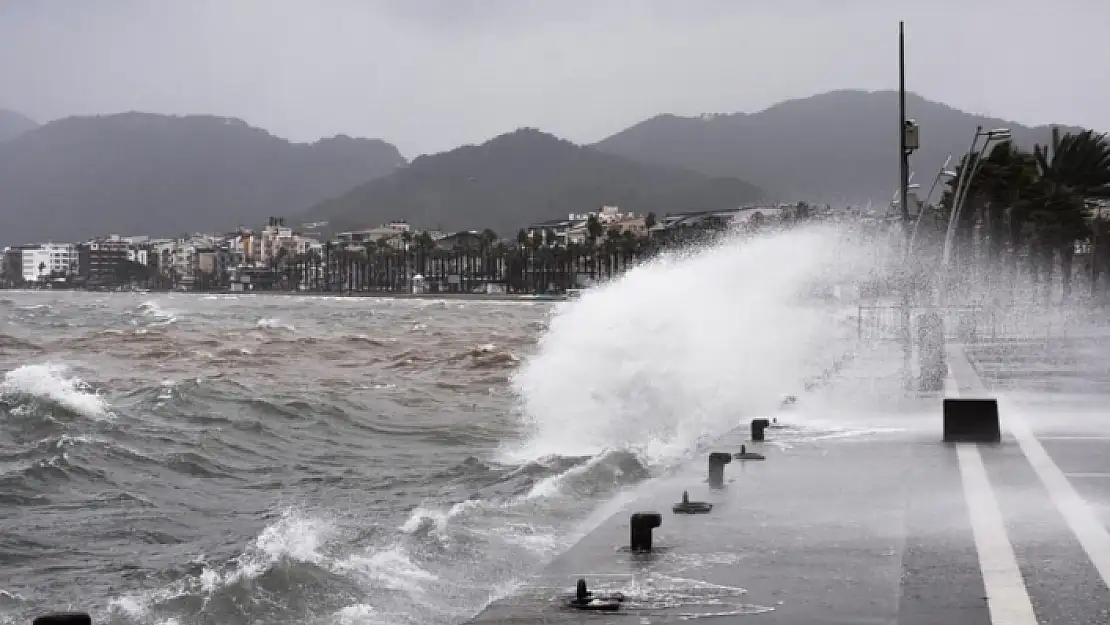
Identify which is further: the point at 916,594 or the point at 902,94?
the point at 902,94

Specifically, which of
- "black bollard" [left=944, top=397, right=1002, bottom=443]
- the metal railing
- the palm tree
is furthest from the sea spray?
the palm tree

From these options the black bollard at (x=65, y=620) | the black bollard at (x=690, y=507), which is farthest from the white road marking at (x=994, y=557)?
the black bollard at (x=65, y=620)

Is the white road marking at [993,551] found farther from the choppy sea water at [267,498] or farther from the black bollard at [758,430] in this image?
the choppy sea water at [267,498]

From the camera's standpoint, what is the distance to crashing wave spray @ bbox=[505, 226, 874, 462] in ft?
72.9

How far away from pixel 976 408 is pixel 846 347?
963 inches

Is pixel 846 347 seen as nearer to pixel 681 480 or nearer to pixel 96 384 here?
pixel 96 384

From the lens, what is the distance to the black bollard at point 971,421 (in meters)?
14.7

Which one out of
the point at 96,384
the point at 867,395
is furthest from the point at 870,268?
the point at 867,395

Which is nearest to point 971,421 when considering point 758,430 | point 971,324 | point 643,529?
point 758,430

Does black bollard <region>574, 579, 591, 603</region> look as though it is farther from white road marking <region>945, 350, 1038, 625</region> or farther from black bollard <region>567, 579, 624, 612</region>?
white road marking <region>945, 350, 1038, 625</region>

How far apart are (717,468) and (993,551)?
396 centimetres

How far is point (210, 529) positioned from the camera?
47.7 feet

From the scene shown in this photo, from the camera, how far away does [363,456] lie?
21.3 m

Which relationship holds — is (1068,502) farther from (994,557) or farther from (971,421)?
(971,421)
